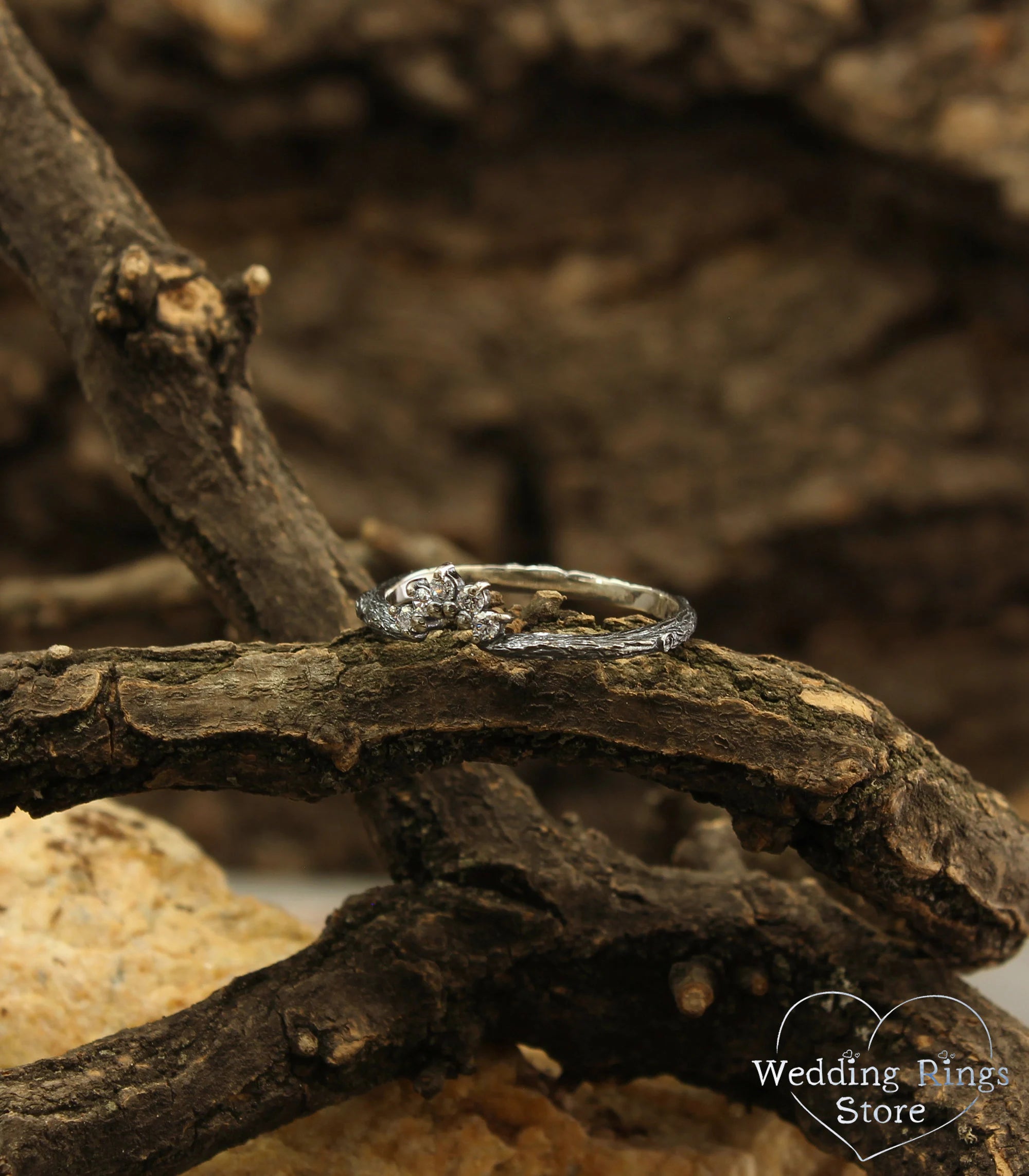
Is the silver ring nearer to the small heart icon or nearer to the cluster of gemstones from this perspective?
the cluster of gemstones

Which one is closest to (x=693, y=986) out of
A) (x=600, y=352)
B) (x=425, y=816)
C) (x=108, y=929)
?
(x=425, y=816)

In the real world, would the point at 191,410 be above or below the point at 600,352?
below

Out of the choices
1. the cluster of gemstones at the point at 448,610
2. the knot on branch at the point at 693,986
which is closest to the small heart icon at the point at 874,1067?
the knot on branch at the point at 693,986

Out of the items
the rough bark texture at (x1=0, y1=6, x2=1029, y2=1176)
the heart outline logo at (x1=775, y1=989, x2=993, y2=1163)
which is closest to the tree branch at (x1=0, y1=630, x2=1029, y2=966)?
the rough bark texture at (x1=0, y1=6, x2=1029, y2=1176)

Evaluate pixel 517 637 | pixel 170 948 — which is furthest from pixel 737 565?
pixel 517 637

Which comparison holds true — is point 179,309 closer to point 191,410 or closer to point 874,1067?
point 191,410

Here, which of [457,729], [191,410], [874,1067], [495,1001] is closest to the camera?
[457,729]
